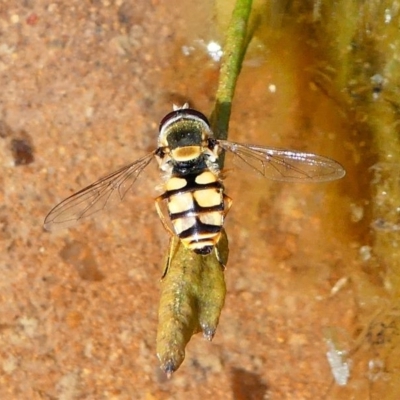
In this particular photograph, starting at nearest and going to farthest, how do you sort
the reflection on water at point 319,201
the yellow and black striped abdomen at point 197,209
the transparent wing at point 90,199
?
1. the yellow and black striped abdomen at point 197,209
2. the transparent wing at point 90,199
3. the reflection on water at point 319,201

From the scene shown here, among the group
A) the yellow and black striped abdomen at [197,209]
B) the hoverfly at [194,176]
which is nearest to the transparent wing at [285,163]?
the hoverfly at [194,176]

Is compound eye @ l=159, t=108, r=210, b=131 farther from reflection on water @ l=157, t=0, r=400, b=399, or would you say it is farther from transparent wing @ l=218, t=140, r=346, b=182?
reflection on water @ l=157, t=0, r=400, b=399

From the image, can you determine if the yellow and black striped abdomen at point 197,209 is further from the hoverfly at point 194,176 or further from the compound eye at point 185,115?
the compound eye at point 185,115

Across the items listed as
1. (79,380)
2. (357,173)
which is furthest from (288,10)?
(79,380)

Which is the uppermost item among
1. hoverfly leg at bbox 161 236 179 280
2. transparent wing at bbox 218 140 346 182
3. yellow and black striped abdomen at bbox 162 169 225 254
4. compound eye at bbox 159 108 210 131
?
compound eye at bbox 159 108 210 131

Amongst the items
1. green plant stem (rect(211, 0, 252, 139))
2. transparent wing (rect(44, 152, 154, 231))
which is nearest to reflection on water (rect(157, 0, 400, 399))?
green plant stem (rect(211, 0, 252, 139))

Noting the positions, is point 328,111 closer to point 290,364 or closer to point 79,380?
point 290,364

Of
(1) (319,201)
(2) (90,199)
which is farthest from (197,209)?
(1) (319,201)
